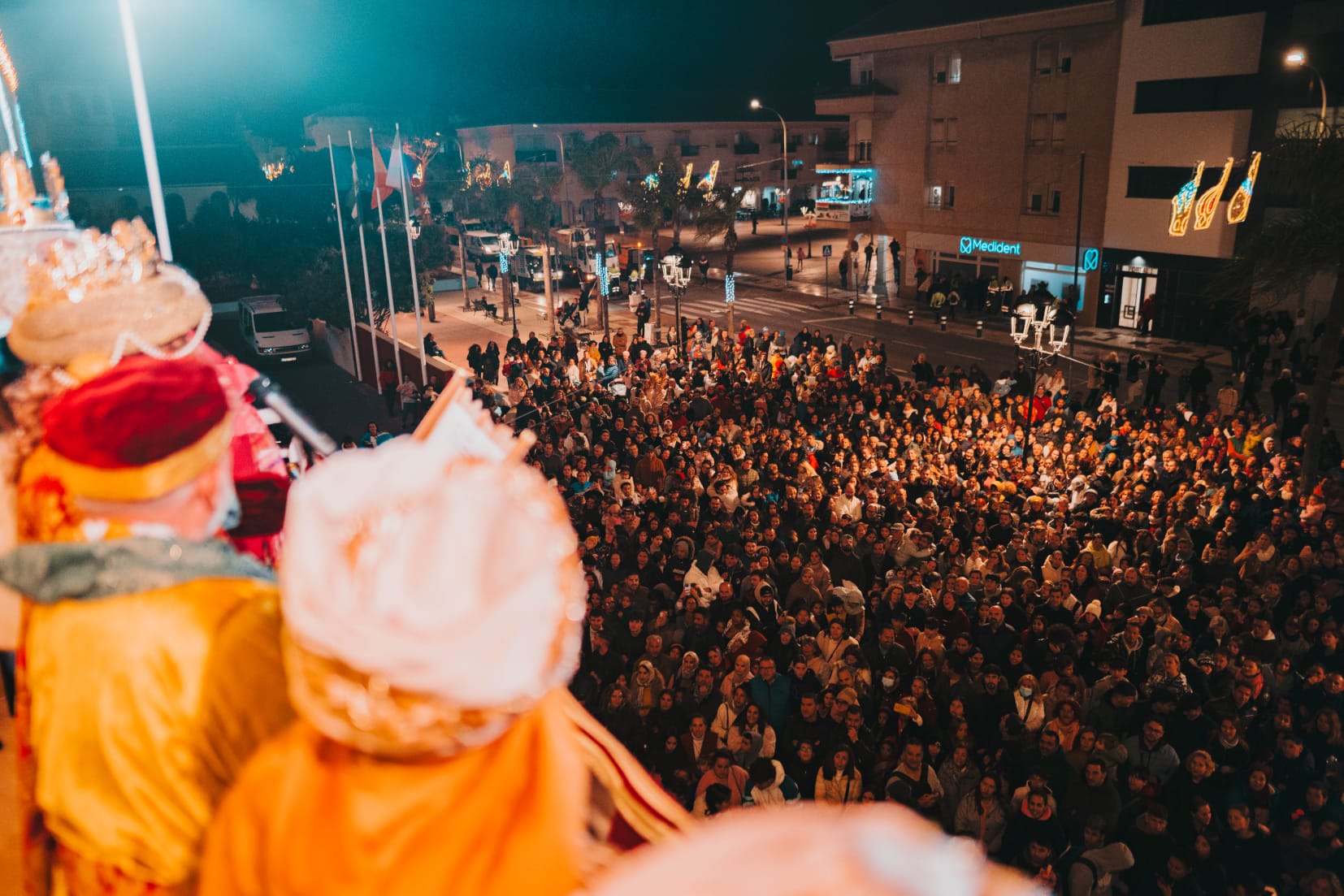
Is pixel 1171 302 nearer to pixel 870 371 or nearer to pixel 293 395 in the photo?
pixel 870 371

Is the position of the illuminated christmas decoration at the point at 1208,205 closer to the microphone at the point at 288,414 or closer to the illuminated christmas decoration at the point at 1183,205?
the illuminated christmas decoration at the point at 1183,205

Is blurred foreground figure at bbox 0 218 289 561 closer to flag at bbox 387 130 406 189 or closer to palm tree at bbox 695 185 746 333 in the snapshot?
flag at bbox 387 130 406 189

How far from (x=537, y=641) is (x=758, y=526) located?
9435 millimetres

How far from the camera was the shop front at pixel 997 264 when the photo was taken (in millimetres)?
31975

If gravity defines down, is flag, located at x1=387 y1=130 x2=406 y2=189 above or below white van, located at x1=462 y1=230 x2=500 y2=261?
above

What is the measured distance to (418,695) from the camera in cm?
123

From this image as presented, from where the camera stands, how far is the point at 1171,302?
29109mm

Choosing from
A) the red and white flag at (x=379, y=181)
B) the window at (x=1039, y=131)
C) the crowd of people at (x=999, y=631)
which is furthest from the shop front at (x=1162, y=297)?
the red and white flag at (x=379, y=181)

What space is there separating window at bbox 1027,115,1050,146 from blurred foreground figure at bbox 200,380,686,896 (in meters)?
35.5

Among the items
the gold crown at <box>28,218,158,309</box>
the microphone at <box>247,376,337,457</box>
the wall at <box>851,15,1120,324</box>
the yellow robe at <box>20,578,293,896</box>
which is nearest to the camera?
the yellow robe at <box>20,578,293,896</box>

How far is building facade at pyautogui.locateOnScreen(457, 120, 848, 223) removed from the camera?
63031mm

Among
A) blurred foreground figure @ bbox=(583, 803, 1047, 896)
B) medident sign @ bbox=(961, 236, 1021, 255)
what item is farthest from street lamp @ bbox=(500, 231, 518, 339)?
blurred foreground figure @ bbox=(583, 803, 1047, 896)

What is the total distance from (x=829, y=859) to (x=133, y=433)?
150cm

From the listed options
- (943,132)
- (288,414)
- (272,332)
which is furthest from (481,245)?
(288,414)
